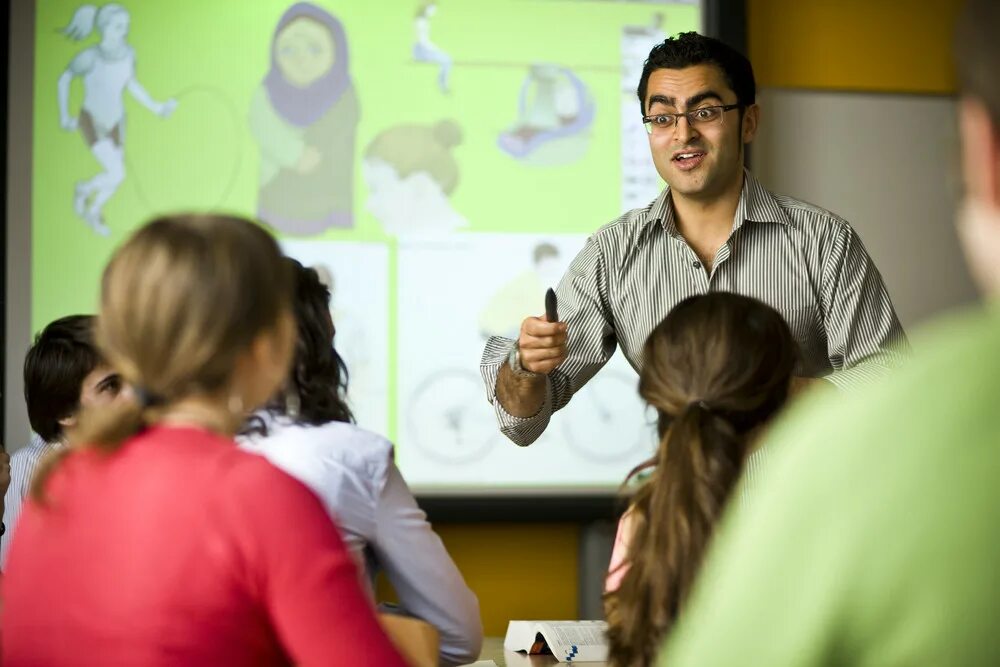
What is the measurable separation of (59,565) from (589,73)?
8.71 ft

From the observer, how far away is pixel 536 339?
196cm

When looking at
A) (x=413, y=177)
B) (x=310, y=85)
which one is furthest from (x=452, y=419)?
(x=310, y=85)

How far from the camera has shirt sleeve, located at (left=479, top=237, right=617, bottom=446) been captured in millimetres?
2230

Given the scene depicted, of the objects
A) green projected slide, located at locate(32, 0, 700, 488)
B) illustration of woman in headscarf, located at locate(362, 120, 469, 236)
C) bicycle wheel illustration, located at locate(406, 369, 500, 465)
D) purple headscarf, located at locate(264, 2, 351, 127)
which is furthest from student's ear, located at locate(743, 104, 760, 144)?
purple headscarf, located at locate(264, 2, 351, 127)

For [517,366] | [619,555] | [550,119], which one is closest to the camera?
[619,555]

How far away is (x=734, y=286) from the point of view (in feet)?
7.73

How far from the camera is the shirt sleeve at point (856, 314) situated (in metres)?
2.18

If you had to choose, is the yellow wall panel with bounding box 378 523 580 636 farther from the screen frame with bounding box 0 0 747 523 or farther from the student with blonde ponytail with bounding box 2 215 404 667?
the student with blonde ponytail with bounding box 2 215 404 667

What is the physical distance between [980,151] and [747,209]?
5.76 ft

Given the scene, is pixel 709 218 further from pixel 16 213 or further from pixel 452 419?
pixel 16 213

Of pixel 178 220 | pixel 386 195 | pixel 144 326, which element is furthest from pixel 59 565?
pixel 386 195

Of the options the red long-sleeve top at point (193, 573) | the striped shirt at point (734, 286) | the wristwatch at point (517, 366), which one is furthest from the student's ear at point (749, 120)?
Result: the red long-sleeve top at point (193, 573)

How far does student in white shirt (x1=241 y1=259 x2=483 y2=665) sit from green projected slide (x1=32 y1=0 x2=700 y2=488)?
1.60 metres

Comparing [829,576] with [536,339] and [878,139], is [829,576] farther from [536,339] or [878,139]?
[878,139]
